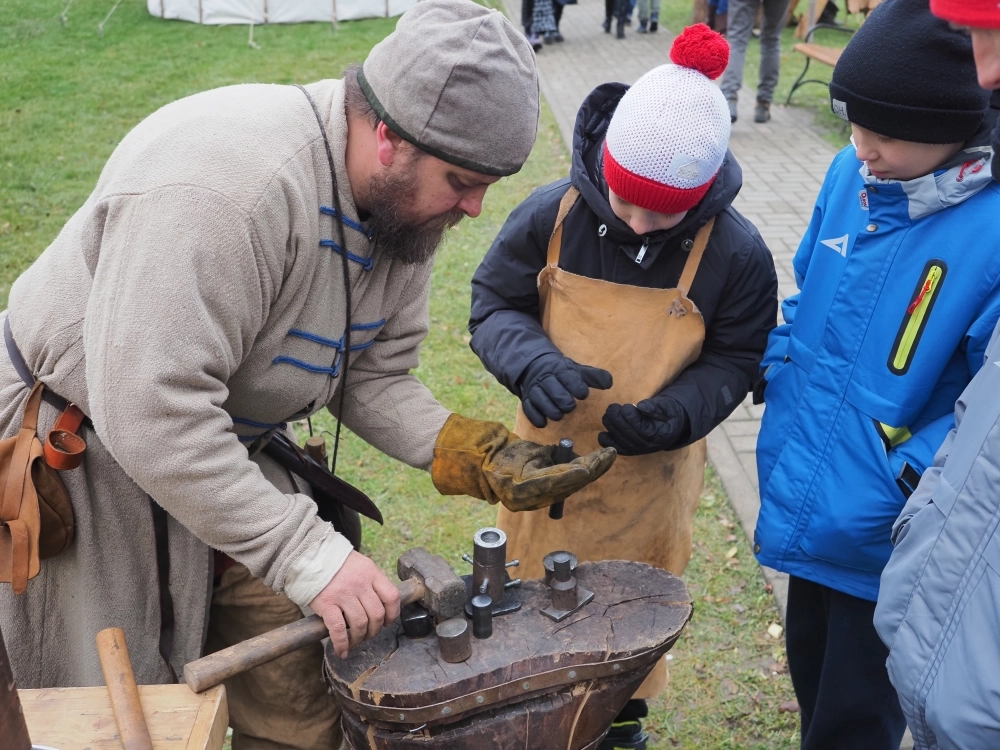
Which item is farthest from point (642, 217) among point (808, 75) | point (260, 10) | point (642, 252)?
point (260, 10)

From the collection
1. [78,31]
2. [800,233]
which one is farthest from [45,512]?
[78,31]

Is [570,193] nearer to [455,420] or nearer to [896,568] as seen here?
[455,420]

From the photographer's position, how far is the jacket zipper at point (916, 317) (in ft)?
6.37

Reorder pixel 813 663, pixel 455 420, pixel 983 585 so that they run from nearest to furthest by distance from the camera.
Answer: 1. pixel 983 585
2. pixel 455 420
3. pixel 813 663

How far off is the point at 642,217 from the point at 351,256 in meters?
0.76

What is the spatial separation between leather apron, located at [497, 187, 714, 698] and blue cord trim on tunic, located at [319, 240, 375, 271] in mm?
628

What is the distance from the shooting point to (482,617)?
1.82m

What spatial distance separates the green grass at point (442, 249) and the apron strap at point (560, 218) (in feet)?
5.25

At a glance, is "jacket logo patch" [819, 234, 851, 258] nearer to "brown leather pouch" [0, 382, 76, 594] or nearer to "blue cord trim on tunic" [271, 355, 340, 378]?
"blue cord trim on tunic" [271, 355, 340, 378]

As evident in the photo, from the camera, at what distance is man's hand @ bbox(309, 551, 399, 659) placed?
1.74 m

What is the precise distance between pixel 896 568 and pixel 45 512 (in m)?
1.72

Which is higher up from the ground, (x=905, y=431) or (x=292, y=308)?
(x=292, y=308)

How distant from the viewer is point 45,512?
1854 mm

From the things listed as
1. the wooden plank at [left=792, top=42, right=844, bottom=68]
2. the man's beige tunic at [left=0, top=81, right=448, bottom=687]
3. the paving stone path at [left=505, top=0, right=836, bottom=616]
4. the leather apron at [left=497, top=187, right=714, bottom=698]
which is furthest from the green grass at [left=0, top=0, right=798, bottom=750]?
the wooden plank at [left=792, top=42, right=844, bottom=68]
